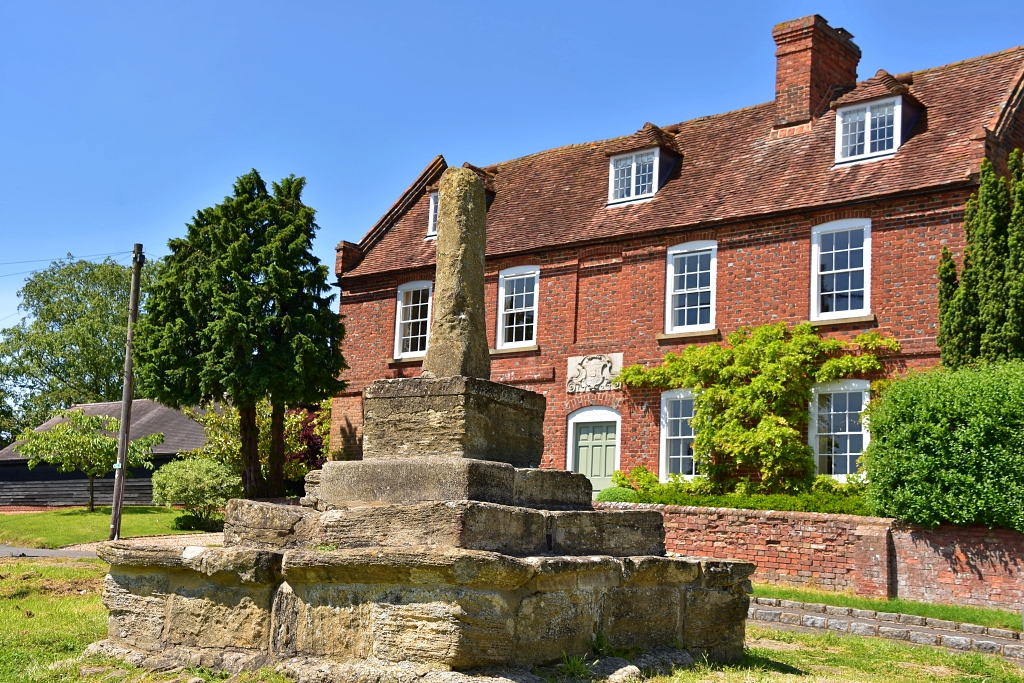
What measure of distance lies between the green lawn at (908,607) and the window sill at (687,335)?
6.42 m

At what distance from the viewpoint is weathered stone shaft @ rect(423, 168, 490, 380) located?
24.0 ft

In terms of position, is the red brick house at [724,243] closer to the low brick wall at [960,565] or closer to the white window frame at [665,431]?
the white window frame at [665,431]

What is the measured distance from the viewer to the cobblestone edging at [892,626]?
11172 millimetres

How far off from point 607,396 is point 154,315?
37.8ft

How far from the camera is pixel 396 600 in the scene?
6.13 metres

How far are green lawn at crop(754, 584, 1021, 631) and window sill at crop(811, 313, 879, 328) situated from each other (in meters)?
5.64

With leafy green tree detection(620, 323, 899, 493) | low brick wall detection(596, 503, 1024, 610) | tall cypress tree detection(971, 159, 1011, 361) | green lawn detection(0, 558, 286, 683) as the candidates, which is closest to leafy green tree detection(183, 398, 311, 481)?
leafy green tree detection(620, 323, 899, 493)

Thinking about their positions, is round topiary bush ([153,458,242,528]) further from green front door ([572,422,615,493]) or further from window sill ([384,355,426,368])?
green front door ([572,422,615,493])

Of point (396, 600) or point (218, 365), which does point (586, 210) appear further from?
point (396, 600)

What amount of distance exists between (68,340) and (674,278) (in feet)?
115

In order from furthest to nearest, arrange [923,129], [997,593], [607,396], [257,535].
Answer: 1. [607,396]
2. [923,129]
3. [997,593]
4. [257,535]

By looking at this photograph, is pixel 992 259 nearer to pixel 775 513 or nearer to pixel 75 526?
pixel 775 513

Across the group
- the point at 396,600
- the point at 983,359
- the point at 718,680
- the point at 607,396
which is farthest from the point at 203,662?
the point at 607,396

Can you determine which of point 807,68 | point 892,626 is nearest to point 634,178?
point 807,68
